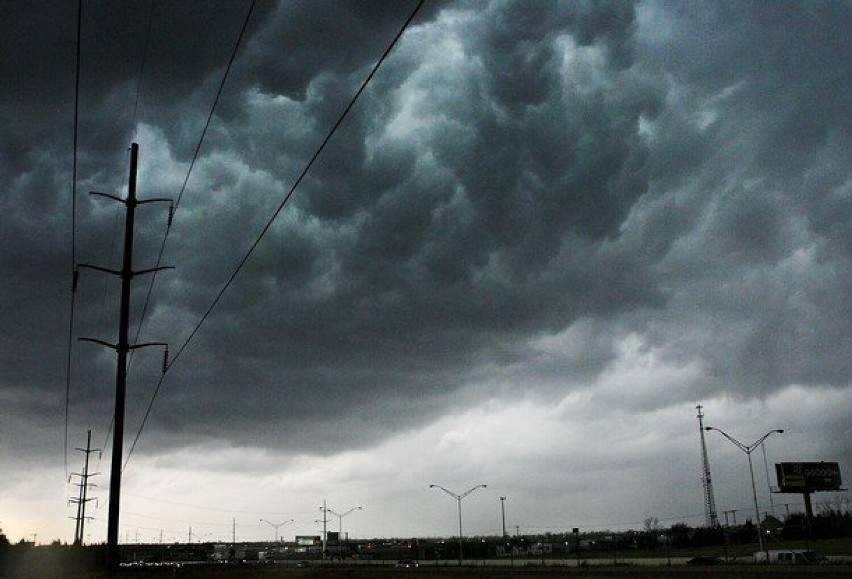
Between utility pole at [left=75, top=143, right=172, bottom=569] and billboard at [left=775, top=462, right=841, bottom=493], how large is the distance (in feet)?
405

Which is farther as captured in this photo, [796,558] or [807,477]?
[807,477]

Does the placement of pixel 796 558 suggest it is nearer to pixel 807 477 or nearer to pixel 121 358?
pixel 121 358

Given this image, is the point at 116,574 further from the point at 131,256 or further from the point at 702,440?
the point at 702,440

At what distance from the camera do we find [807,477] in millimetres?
134375

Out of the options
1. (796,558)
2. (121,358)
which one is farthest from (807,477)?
(121,358)

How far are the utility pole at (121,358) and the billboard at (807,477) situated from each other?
405 ft

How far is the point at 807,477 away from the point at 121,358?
13154 cm

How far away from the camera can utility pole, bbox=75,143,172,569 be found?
91.8ft

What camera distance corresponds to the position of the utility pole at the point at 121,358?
91.8 ft

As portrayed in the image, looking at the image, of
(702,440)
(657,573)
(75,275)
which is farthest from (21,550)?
(702,440)

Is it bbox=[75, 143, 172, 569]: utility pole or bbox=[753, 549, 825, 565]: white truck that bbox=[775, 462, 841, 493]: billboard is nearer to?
bbox=[753, 549, 825, 565]: white truck

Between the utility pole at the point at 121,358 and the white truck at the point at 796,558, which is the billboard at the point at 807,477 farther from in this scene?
the utility pole at the point at 121,358

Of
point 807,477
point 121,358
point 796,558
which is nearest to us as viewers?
point 121,358

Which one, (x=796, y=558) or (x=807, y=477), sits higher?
(x=807, y=477)
